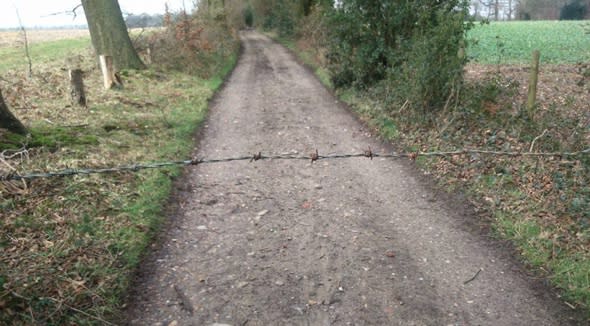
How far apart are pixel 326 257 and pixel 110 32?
13.1m

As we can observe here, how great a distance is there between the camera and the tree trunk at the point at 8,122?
263 inches

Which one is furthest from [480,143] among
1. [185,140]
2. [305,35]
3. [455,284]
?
[305,35]

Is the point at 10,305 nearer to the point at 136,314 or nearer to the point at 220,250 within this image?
the point at 136,314

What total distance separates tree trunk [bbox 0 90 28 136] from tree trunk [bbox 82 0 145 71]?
8.64 metres

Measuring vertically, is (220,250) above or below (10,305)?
below

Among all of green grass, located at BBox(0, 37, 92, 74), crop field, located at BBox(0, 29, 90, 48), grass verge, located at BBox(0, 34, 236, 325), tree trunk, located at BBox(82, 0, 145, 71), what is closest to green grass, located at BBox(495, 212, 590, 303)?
grass verge, located at BBox(0, 34, 236, 325)

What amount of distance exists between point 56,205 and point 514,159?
692 centimetres

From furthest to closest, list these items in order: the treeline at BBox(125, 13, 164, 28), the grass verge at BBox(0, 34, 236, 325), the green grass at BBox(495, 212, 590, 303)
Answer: the treeline at BBox(125, 13, 164, 28) < the green grass at BBox(495, 212, 590, 303) < the grass verge at BBox(0, 34, 236, 325)

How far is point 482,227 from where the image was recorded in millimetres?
5715

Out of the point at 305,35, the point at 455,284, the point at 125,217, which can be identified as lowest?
the point at 455,284

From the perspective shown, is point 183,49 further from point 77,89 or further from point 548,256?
point 548,256

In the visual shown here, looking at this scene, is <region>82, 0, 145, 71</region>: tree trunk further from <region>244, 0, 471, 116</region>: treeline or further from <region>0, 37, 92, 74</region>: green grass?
<region>244, 0, 471, 116</region>: treeline

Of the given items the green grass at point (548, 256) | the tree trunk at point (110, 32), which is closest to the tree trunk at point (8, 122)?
the green grass at point (548, 256)

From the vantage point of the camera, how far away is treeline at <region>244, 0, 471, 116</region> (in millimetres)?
9039
